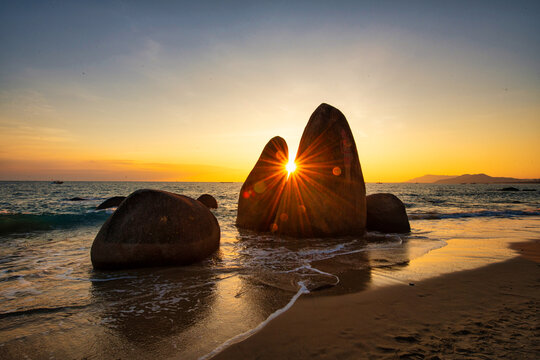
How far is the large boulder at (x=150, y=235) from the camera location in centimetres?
468

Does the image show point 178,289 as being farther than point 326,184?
No

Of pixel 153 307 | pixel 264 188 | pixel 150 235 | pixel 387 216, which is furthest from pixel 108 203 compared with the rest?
pixel 153 307

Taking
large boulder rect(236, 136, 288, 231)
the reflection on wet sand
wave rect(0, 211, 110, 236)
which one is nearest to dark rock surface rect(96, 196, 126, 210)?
wave rect(0, 211, 110, 236)

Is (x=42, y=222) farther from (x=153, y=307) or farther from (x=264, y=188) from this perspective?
(x=153, y=307)

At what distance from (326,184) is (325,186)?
0.06 m

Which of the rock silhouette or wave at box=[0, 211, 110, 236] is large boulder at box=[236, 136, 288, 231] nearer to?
the rock silhouette

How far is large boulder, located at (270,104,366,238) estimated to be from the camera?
760 cm

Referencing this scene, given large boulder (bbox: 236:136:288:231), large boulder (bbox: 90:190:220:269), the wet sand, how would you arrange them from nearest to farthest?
the wet sand → large boulder (bbox: 90:190:220:269) → large boulder (bbox: 236:136:288:231)

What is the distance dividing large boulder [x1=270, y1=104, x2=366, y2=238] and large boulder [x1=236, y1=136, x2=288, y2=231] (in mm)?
1068

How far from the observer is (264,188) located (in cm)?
938

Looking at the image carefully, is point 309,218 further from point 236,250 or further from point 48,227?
point 48,227

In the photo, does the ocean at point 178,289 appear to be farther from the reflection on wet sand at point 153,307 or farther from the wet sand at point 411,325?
the wet sand at point 411,325

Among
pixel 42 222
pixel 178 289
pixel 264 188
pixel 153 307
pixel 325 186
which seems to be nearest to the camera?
pixel 153 307

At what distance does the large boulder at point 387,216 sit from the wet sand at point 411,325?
16.8ft
